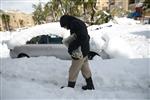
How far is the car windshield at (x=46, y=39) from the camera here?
12.4m

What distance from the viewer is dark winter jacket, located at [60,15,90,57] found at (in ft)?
22.9

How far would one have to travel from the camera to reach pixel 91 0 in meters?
30.0

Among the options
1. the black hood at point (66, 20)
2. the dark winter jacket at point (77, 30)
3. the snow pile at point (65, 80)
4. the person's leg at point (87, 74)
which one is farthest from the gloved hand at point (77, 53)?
Answer: the snow pile at point (65, 80)

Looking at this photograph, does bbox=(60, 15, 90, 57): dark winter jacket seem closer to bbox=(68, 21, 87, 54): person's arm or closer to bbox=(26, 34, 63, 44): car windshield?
bbox=(68, 21, 87, 54): person's arm

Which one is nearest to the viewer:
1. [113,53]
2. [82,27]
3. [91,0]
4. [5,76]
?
[82,27]

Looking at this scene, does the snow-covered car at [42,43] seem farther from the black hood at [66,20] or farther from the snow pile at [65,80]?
the black hood at [66,20]

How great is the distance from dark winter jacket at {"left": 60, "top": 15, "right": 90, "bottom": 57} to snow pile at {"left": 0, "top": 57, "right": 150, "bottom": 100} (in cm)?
97

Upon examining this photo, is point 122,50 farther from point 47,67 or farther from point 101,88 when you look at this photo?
point 101,88

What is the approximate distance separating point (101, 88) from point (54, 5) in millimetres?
34362

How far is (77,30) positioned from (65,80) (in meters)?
1.88

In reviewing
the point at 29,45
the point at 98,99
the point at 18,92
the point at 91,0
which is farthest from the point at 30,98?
the point at 91,0

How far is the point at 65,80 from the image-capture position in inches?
330

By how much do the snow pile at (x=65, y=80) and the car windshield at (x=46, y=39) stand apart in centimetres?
179

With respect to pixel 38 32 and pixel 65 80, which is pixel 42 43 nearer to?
pixel 38 32
